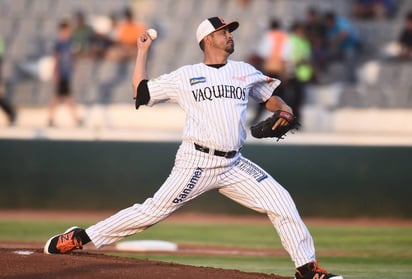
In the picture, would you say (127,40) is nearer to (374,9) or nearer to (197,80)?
(374,9)

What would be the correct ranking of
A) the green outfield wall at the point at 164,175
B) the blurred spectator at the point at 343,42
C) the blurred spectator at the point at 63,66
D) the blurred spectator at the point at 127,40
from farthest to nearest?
the blurred spectator at the point at 127,40 < the blurred spectator at the point at 343,42 < the blurred spectator at the point at 63,66 < the green outfield wall at the point at 164,175

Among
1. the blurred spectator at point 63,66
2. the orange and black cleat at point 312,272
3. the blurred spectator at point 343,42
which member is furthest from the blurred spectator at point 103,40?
the orange and black cleat at point 312,272

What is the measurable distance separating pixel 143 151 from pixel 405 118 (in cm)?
453

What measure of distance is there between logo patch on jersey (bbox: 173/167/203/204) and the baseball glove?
0.66 metres

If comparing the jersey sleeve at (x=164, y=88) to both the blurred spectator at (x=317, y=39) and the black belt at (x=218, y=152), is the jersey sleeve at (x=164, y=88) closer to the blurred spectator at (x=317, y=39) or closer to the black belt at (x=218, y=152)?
the black belt at (x=218, y=152)

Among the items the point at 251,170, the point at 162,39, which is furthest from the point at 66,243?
the point at 162,39

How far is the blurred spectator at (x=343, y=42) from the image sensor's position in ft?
60.4

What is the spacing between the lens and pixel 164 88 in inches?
308

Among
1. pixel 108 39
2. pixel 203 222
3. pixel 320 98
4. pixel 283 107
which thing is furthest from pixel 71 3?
pixel 283 107

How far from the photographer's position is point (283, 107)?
315 inches

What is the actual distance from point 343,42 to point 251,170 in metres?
11.1

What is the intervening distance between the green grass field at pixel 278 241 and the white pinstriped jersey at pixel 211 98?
6.79ft

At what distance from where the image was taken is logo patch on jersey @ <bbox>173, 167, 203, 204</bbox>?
303 inches

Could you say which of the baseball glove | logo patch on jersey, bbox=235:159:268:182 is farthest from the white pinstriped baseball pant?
the baseball glove
